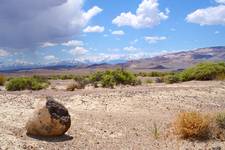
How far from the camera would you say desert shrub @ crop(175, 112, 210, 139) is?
16.5 m

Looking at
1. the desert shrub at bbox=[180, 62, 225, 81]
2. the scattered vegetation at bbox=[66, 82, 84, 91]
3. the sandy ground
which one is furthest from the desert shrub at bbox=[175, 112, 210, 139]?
the desert shrub at bbox=[180, 62, 225, 81]

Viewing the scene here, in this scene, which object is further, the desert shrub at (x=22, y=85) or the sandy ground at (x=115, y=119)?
the desert shrub at (x=22, y=85)

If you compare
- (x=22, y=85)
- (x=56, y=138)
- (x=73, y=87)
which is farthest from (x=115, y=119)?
(x=22, y=85)

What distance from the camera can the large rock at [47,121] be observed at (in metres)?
15.0

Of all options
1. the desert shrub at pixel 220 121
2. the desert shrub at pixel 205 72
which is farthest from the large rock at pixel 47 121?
the desert shrub at pixel 205 72

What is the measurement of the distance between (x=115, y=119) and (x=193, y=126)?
143 inches

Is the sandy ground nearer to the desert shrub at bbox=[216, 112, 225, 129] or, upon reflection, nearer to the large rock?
the large rock

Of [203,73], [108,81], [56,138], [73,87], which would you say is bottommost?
[56,138]

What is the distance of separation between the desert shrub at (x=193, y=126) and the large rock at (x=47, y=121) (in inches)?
170

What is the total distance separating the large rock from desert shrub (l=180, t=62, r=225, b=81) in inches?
1015

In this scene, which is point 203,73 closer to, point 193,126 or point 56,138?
point 193,126

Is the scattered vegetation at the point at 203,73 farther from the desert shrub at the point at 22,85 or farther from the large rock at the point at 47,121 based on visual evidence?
the large rock at the point at 47,121

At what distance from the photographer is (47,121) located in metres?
15.0

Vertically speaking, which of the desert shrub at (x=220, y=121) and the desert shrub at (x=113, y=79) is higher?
the desert shrub at (x=113, y=79)
